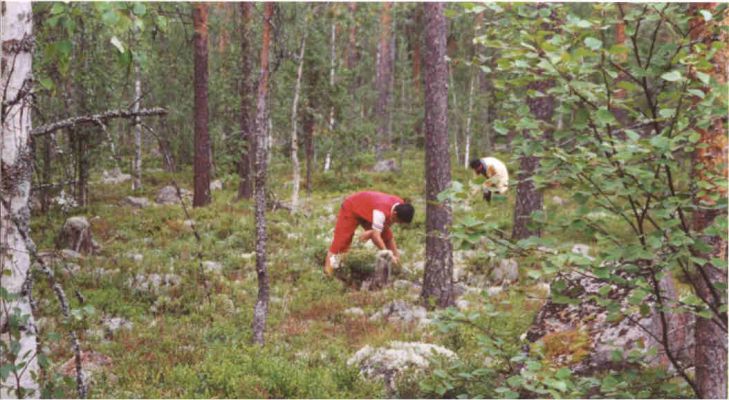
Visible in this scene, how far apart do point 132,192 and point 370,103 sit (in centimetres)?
2197

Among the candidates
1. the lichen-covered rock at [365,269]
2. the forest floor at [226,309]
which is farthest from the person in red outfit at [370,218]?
the forest floor at [226,309]

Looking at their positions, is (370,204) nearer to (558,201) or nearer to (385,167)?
(558,201)

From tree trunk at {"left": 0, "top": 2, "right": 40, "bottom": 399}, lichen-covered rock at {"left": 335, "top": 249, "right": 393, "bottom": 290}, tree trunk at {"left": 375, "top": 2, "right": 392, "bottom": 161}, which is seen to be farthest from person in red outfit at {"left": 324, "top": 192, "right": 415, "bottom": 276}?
tree trunk at {"left": 375, "top": 2, "right": 392, "bottom": 161}

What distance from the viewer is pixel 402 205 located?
36.9 ft

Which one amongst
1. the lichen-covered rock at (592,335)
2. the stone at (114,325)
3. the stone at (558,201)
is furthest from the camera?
the stone at (558,201)

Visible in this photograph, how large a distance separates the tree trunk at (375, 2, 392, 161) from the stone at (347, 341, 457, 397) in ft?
Result: 77.8

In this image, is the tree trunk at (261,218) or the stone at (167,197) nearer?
the tree trunk at (261,218)

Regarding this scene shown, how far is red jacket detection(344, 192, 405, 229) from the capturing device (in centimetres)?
1162

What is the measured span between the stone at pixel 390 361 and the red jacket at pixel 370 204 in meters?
3.56

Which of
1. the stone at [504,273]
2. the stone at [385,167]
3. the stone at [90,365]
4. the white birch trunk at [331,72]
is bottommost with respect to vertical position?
the stone at [90,365]

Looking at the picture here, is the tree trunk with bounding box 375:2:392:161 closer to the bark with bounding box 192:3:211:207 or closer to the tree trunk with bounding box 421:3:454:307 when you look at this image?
the bark with bounding box 192:3:211:207

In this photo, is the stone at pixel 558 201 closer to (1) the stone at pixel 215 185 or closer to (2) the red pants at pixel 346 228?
(2) the red pants at pixel 346 228

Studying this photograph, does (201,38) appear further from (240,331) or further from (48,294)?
(240,331)

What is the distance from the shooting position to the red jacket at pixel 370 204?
→ 11625mm
